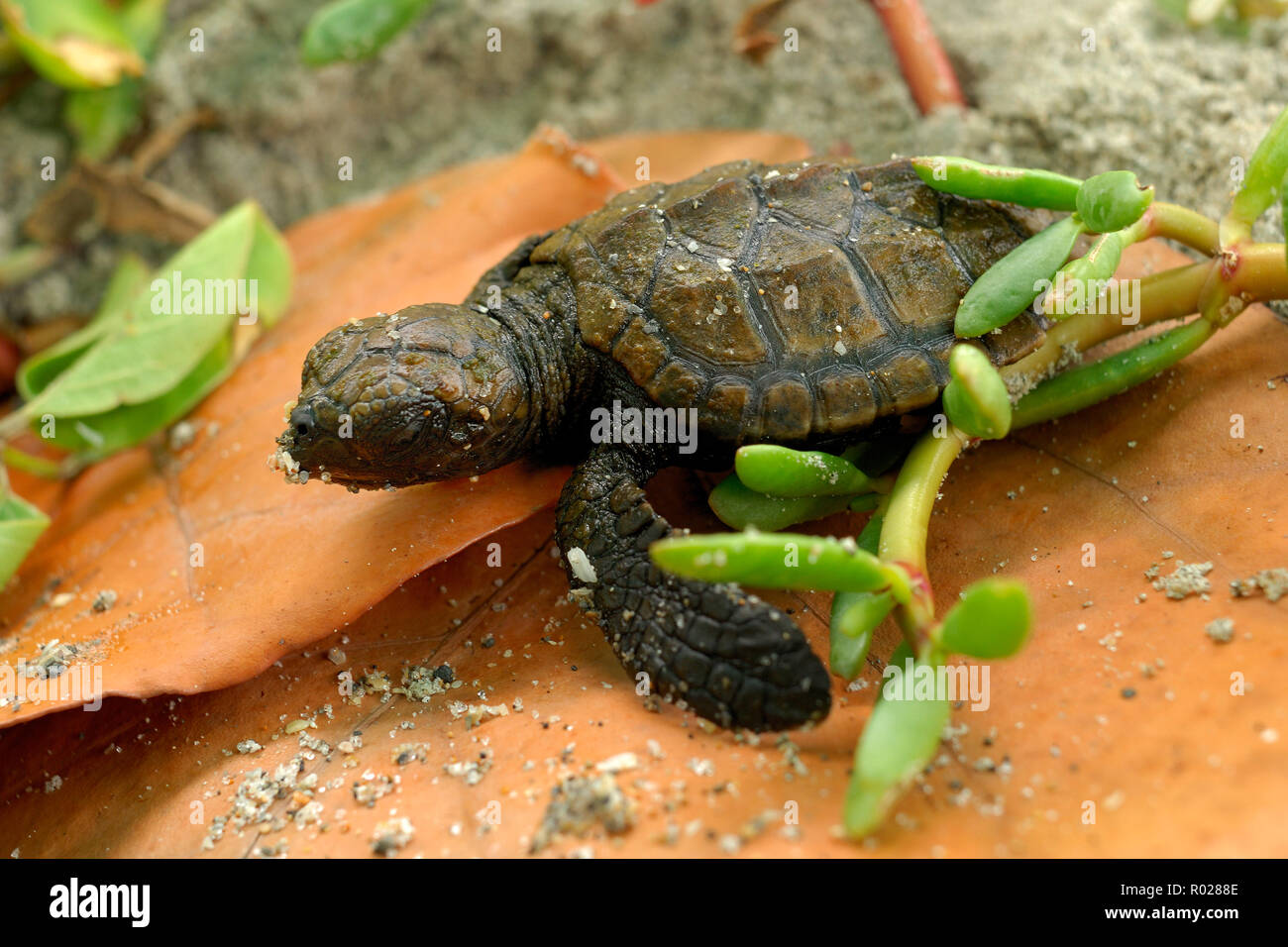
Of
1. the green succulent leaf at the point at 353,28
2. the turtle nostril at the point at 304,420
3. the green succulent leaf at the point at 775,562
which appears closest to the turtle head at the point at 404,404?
the turtle nostril at the point at 304,420

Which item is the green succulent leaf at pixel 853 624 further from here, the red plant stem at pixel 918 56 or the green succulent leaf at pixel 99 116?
the green succulent leaf at pixel 99 116

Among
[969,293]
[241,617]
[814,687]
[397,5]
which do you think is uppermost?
[397,5]

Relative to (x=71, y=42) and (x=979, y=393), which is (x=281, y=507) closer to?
(x=979, y=393)

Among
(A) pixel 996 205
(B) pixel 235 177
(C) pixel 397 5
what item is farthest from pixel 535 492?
(B) pixel 235 177

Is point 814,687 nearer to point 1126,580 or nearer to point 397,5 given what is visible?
point 1126,580

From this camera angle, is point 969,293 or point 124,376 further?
point 124,376

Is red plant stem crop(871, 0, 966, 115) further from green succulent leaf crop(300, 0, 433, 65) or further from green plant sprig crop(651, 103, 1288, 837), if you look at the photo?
green succulent leaf crop(300, 0, 433, 65)

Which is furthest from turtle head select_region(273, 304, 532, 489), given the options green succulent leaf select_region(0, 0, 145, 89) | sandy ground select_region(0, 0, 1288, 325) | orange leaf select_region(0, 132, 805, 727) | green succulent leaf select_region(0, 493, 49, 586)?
green succulent leaf select_region(0, 0, 145, 89)

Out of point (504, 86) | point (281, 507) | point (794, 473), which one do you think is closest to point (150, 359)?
point (281, 507)
